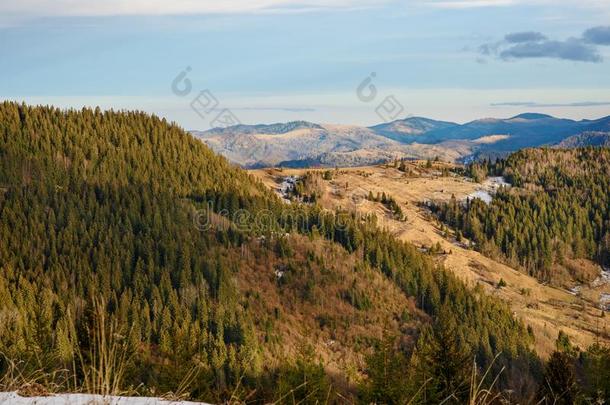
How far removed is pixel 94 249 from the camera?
177 m

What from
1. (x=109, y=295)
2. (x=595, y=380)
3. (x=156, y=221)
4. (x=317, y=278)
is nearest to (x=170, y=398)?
(x=595, y=380)

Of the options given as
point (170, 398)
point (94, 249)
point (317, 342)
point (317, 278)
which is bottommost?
point (317, 342)

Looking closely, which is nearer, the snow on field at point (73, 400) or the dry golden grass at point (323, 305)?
the snow on field at point (73, 400)

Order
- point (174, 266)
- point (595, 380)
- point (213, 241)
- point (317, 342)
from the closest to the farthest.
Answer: point (595, 380) → point (317, 342) → point (174, 266) → point (213, 241)

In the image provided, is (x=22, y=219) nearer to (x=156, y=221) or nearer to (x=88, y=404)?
(x=156, y=221)

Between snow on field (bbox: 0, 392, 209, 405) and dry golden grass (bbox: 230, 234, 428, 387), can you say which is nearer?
snow on field (bbox: 0, 392, 209, 405)

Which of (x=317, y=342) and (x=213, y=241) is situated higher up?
(x=213, y=241)

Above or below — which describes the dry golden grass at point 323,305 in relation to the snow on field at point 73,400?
below

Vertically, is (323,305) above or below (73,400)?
below

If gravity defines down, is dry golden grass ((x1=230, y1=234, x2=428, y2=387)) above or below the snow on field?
below

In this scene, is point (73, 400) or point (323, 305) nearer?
point (73, 400)

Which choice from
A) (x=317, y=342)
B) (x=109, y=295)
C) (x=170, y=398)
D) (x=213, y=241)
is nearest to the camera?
(x=170, y=398)

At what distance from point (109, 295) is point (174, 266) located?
26.0m

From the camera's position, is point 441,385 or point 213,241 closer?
point 441,385
